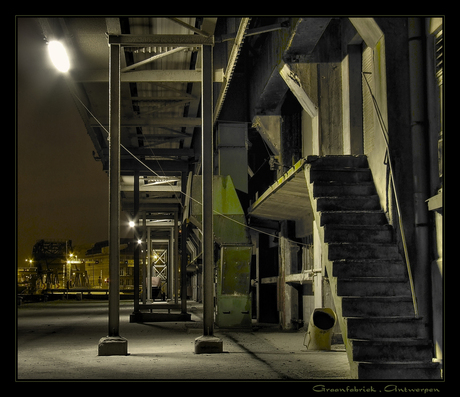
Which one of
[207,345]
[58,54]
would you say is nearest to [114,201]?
[58,54]

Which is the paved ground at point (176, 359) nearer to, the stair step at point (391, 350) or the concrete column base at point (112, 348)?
the concrete column base at point (112, 348)

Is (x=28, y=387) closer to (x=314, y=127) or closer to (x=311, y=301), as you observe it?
(x=314, y=127)

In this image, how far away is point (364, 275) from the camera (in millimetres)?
8516

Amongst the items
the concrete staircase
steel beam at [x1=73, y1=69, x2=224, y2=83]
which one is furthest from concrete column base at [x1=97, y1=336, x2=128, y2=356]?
steel beam at [x1=73, y1=69, x2=224, y2=83]

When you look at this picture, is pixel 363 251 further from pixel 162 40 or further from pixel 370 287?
pixel 162 40

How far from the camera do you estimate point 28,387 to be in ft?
20.7

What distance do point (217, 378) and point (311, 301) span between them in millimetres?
8289

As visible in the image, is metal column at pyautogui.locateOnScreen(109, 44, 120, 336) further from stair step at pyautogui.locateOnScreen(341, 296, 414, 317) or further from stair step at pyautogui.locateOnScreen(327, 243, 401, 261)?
stair step at pyautogui.locateOnScreen(341, 296, 414, 317)

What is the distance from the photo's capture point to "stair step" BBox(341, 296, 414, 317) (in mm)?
7949

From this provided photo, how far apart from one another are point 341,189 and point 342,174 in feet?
1.20

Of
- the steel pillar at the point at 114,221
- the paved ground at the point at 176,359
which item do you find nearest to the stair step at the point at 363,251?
the paved ground at the point at 176,359

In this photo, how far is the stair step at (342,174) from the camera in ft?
32.1

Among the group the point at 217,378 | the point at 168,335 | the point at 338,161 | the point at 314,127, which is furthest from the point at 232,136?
the point at 217,378

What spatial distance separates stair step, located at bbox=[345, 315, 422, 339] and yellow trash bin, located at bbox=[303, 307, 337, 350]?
322 centimetres
